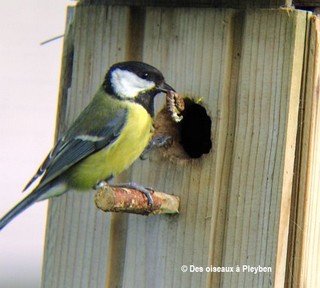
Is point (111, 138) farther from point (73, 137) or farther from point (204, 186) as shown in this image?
point (204, 186)

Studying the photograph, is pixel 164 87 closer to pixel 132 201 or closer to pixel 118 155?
pixel 118 155

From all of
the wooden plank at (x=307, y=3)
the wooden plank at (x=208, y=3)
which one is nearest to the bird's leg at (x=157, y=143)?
the wooden plank at (x=208, y=3)

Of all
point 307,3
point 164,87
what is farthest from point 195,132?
point 307,3

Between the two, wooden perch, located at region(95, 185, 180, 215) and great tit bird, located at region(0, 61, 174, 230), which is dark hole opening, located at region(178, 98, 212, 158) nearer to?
great tit bird, located at region(0, 61, 174, 230)

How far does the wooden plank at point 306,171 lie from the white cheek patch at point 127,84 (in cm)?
45

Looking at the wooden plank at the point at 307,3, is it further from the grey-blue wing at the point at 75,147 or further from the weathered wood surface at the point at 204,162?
the grey-blue wing at the point at 75,147

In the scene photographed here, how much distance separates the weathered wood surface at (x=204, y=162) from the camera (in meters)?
3.15

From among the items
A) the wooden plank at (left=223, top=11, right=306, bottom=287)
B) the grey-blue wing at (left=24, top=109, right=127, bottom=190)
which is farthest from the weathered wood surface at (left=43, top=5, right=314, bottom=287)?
the grey-blue wing at (left=24, top=109, right=127, bottom=190)

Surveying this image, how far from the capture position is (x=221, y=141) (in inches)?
127

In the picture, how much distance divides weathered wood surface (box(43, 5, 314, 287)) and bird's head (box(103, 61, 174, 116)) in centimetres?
5

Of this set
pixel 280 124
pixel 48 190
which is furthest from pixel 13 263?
pixel 280 124

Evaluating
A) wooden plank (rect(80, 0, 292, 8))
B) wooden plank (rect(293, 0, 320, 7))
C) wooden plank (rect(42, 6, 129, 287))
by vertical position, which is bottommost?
wooden plank (rect(42, 6, 129, 287))

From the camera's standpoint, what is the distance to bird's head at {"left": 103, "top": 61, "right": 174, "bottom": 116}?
3.28 metres

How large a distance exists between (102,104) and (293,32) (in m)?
0.64
